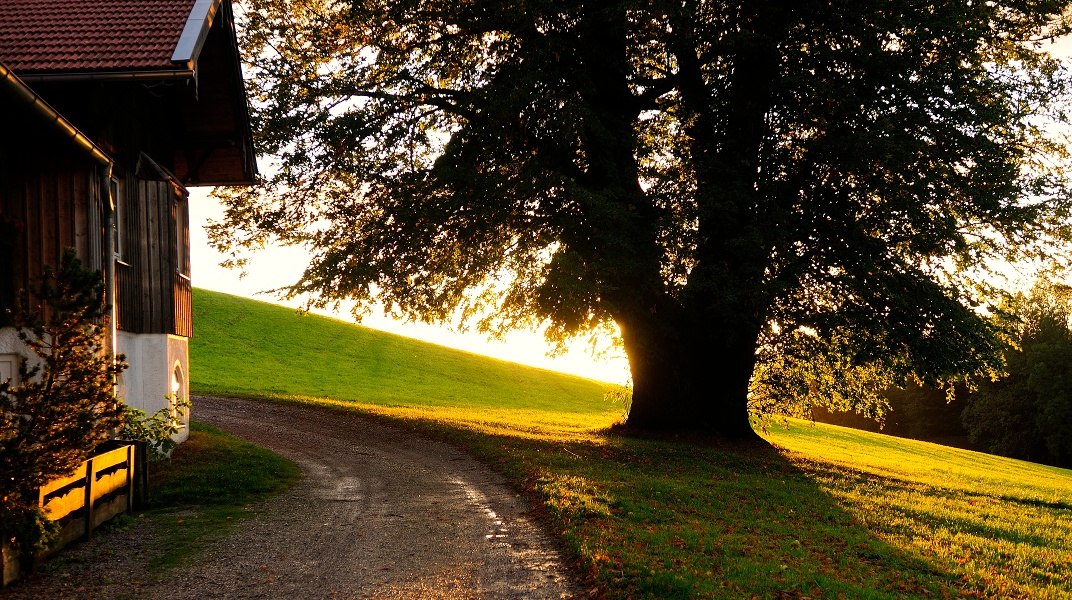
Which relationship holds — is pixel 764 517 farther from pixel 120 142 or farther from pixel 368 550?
pixel 120 142

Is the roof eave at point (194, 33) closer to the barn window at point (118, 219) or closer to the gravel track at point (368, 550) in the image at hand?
the barn window at point (118, 219)

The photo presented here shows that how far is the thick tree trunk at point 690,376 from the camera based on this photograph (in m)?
23.7

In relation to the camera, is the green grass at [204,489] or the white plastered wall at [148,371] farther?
the white plastered wall at [148,371]

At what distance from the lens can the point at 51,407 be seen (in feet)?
27.7

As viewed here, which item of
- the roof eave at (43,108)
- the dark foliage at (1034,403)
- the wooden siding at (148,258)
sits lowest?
the dark foliage at (1034,403)

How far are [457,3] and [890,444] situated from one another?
34016 mm

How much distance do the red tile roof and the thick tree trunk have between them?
46.0ft

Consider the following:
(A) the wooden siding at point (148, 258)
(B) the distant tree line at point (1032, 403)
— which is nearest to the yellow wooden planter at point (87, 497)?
(A) the wooden siding at point (148, 258)

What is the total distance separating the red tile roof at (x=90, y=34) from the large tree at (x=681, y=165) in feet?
19.0

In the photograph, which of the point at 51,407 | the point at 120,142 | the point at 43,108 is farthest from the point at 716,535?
the point at 120,142

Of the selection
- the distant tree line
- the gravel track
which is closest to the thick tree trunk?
the gravel track

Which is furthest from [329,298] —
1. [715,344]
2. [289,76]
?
[715,344]

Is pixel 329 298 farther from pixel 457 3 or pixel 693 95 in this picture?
pixel 693 95

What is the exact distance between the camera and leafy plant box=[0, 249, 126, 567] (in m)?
8.20
